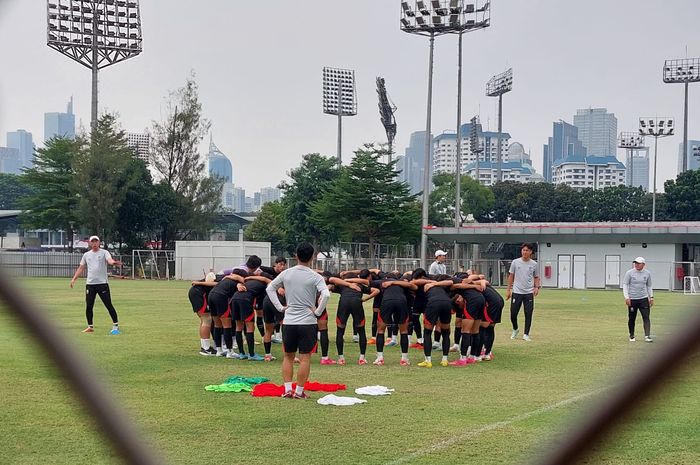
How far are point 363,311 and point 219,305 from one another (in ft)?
6.25

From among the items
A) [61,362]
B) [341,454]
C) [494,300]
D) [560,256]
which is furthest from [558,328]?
[560,256]

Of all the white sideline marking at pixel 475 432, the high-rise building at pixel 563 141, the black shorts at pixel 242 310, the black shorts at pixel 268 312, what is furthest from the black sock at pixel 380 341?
the high-rise building at pixel 563 141

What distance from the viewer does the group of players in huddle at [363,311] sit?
35.1ft

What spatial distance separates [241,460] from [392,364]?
212 inches

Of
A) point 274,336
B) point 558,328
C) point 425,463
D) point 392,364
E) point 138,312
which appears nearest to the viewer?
point 425,463

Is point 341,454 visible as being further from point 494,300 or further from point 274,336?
point 274,336

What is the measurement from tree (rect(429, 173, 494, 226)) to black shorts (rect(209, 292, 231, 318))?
47601mm

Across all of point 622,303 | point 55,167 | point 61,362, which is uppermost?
point 55,167

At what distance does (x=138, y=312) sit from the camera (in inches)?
777

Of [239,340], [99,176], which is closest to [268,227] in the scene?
[99,176]

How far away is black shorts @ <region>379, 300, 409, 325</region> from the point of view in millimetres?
10617

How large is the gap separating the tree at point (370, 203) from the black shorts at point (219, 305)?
3398 centimetres

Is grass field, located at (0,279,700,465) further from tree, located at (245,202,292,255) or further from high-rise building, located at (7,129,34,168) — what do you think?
tree, located at (245,202,292,255)

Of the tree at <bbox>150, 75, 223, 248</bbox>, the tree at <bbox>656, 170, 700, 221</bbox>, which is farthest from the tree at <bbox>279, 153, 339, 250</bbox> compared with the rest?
the tree at <bbox>656, 170, 700, 221</bbox>
